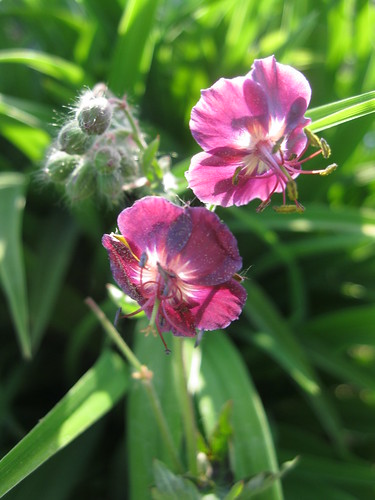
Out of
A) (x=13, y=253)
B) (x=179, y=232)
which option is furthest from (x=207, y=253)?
(x=13, y=253)

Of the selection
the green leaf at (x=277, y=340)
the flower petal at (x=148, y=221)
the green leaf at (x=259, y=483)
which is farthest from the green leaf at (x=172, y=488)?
the green leaf at (x=277, y=340)

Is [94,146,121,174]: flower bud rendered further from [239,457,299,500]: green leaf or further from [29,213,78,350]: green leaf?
[29,213,78,350]: green leaf

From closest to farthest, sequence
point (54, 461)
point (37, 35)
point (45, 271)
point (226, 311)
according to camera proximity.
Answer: point (226, 311), point (54, 461), point (45, 271), point (37, 35)

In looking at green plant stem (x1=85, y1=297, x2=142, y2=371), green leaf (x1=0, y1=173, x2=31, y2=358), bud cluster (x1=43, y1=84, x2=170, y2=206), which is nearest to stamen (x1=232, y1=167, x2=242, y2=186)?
bud cluster (x1=43, y1=84, x2=170, y2=206)

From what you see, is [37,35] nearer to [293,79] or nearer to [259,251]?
[259,251]

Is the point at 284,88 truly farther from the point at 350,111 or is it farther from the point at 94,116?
the point at 94,116

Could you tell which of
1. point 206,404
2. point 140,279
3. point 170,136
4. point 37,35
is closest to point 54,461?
point 206,404

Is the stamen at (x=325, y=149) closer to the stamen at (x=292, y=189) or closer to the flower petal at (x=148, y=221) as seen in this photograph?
the stamen at (x=292, y=189)
